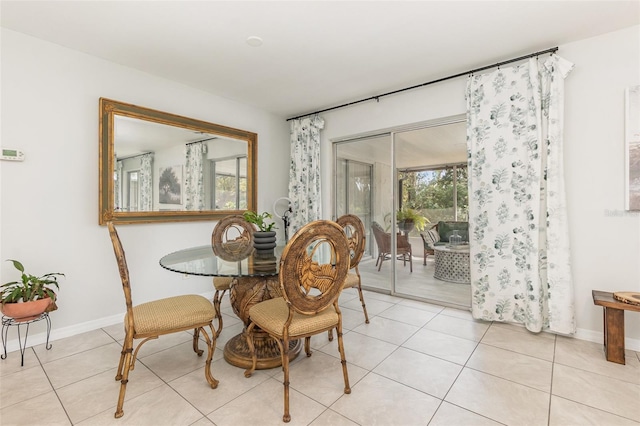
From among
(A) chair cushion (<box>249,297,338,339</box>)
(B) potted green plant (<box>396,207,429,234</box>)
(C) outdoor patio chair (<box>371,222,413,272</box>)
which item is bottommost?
(A) chair cushion (<box>249,297,338,339</box>)

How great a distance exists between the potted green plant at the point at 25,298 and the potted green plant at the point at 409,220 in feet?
11.3

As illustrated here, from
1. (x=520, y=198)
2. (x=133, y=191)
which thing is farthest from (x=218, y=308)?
(x=520, y=198)

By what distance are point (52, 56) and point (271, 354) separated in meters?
3.03

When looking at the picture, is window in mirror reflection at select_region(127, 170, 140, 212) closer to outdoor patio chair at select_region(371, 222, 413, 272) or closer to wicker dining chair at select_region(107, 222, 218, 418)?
wicker dining chair at select_region(107, 222, 218, 418)

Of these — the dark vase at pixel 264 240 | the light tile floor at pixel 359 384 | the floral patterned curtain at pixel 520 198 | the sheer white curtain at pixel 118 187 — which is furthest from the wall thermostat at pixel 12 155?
the floral patterned curtain at pixel 520 198

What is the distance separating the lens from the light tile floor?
1578 mm

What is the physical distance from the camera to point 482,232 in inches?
115

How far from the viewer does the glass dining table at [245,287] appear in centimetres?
197

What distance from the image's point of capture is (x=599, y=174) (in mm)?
2430

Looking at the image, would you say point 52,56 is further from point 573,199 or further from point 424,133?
point 573,199

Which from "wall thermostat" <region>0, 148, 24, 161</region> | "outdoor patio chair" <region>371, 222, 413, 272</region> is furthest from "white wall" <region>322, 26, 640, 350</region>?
"wall thermostat" <region>0, 148, 24, 161</region>

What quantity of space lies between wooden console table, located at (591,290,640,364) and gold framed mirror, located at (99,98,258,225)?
3.65 m

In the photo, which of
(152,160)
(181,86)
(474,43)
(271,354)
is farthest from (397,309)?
(181,86)

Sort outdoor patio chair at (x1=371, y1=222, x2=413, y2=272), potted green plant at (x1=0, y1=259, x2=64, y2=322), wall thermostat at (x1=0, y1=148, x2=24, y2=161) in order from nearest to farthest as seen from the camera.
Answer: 1. potted green plant at (x1=0, y1=259, x2=64, y2=322)
2. wall thermostat at (x1=0, y1=148, x2=24, y2=161)
3. outdoor patio chair at (x1=371, y1=222, x2=413, y2=272)
